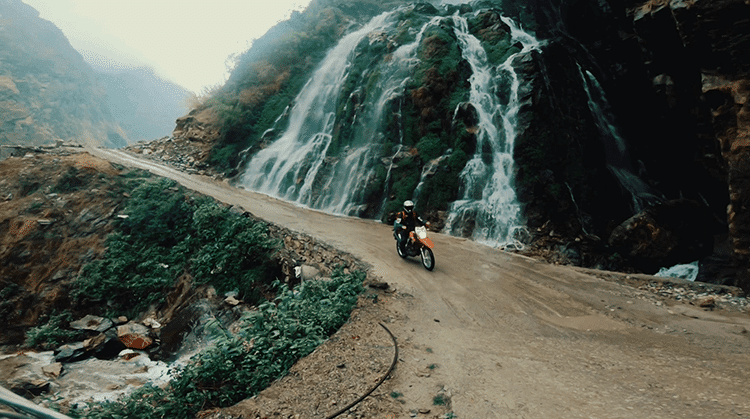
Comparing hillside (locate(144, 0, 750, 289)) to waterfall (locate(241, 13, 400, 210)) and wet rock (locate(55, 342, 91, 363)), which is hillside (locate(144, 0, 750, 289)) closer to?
waterfall (locate(241, 13, 400, 210))

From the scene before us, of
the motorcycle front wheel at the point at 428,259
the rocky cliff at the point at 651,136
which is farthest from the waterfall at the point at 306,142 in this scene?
the motorcycle front wheel at the point at 428,259

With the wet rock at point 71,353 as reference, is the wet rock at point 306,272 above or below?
above

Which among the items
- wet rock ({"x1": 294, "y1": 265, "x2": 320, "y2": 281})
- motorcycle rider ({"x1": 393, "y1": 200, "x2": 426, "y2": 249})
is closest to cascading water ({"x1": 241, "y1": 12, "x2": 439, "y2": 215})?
motorcycle rider ({"x1": 393, "y1": 200, "x2": 426, "y2": 249})

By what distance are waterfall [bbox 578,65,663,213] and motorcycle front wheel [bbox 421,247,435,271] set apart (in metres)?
12.1

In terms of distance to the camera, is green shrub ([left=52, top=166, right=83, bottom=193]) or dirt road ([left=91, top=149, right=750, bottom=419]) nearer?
dirt road ([left=91, top=149, right=750, bottom=419])

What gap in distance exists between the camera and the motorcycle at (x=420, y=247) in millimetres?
9266

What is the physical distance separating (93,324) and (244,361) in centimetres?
799

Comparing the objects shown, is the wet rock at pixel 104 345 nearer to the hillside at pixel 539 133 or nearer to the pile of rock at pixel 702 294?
the hillside at pixel 539 133

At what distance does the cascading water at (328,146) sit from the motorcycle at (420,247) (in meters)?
7.13

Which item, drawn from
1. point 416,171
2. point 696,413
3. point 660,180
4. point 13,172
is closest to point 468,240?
point 416,171

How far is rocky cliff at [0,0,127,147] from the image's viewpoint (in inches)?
2736

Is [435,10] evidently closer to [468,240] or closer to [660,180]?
[660,180]

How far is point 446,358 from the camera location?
5.29m

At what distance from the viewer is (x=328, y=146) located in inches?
811
